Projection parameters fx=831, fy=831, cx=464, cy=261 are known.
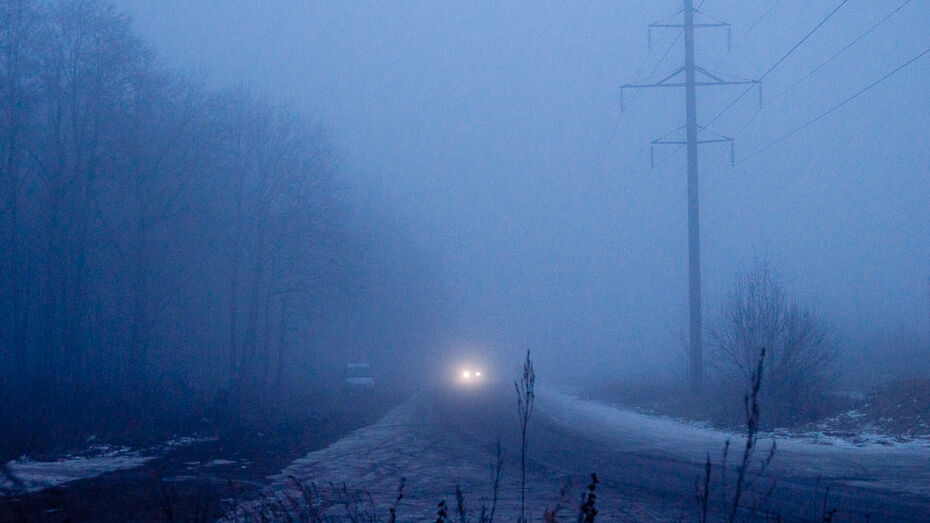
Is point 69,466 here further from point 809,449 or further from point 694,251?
point 694,251

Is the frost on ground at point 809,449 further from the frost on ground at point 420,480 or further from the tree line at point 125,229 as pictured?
the tree line at point 125,229

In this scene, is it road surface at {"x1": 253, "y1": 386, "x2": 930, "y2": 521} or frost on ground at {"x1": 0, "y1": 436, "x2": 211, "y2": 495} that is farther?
frost on ground at {"x1": 0, "y1": 436, "x2": 211, "y2": 495}

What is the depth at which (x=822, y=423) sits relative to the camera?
76.8 ft

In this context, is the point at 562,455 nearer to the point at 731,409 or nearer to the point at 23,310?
the point at 731,409

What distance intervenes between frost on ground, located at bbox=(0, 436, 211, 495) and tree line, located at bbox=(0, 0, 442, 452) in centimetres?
449

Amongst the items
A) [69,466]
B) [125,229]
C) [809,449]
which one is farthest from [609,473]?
[125,229]

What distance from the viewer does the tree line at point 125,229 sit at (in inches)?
1232

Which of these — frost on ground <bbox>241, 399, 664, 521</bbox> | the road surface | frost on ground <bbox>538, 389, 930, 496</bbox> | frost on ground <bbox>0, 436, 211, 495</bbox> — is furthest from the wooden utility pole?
frost on ground <bbox>0, 436, 211, 495</bbox>

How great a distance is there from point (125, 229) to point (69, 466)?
2200 centimetres

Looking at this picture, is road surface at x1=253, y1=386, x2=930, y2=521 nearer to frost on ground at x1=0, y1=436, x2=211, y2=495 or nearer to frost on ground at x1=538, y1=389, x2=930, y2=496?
frost on ground at x1=538, y1=389, x2=930, y2=496

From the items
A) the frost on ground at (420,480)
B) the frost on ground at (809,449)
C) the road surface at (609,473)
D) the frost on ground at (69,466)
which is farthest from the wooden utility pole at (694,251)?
the frost on ground at (69,466)

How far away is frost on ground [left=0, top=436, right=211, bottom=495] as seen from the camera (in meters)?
12.7

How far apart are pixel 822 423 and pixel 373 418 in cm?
1587

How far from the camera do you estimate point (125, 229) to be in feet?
117
